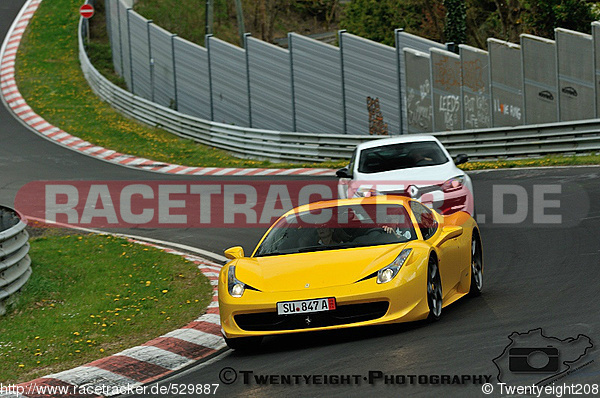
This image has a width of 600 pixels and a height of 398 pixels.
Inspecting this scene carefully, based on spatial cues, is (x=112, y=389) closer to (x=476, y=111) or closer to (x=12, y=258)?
(x=12, y=258)

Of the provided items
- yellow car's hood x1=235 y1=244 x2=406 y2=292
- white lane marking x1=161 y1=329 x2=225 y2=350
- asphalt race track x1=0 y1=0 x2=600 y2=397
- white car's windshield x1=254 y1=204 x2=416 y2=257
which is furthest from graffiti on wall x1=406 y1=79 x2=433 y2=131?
yellow car's hood x1=235 y1=244 x2=406 y2=292

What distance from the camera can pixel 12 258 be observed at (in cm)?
1306

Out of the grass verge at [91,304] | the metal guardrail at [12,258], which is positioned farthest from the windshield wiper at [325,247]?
the metal guardrail at [12,258]

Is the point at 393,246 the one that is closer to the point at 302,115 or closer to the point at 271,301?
the point at 271,301

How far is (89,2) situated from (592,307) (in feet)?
155

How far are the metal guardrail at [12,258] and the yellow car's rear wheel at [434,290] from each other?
18.2ft

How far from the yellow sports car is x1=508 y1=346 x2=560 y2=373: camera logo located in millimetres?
1467

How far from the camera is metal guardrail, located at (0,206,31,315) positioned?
41.7ft

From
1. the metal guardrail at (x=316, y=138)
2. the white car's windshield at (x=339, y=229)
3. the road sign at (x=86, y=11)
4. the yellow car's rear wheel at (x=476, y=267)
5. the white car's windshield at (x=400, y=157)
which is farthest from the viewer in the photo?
the road sign at (x=86, y=11)

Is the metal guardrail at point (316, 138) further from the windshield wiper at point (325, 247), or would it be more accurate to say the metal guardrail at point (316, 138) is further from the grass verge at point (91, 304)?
the windshield wiper at point (325, 247)

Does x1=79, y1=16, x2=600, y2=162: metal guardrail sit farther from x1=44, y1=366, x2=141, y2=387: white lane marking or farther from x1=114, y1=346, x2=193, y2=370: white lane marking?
x1=44, y1=366, x2=141, y2=387: white lane marking

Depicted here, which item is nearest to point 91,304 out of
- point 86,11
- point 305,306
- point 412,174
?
point 305,306

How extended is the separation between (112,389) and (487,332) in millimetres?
3292

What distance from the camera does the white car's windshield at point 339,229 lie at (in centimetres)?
1029
